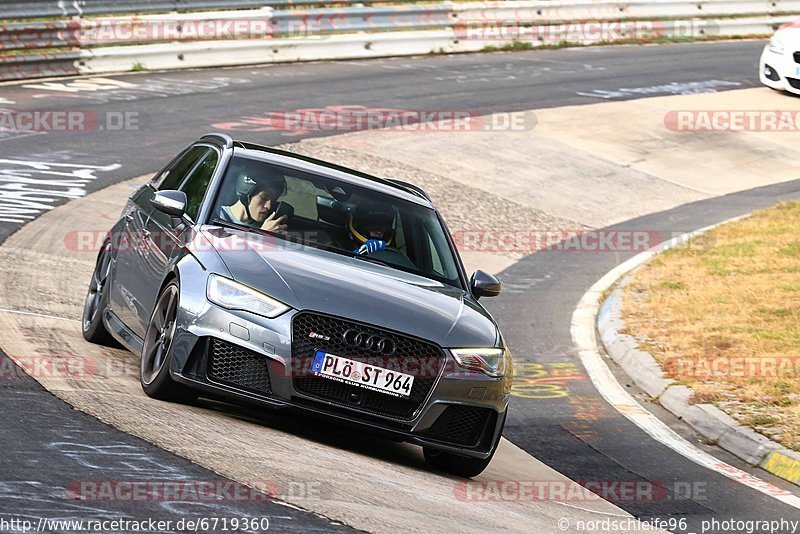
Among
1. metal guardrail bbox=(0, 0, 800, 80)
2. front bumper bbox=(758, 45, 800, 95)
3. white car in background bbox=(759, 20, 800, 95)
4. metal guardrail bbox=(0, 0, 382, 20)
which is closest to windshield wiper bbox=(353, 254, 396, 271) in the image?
metal guardrail bbox=(0, 0, 800, 80)

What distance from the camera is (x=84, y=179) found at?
52.5 ft

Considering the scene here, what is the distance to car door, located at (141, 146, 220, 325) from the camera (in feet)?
27.1

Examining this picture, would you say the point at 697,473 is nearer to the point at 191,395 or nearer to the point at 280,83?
the point at 191,395

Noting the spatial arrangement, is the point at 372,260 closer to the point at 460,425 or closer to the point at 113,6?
the point at 460,425

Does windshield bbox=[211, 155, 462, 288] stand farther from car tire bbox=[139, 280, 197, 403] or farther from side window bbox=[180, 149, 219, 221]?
car tire bbox=[139, 280, 197, 403]

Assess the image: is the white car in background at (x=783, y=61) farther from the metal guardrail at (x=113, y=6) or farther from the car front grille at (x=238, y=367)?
the car front grille at (x=238, y=367)

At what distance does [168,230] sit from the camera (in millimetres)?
8602

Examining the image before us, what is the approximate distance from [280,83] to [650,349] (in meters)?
12.5

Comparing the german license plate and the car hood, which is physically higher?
the car hood

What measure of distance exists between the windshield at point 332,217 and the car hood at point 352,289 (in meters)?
0.20

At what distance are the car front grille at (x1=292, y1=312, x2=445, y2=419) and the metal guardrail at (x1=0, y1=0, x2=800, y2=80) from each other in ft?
50.2

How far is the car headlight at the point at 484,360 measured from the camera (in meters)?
7.50

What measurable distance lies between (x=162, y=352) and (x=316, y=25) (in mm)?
18878

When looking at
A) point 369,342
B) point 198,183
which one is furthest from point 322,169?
point 369,342
